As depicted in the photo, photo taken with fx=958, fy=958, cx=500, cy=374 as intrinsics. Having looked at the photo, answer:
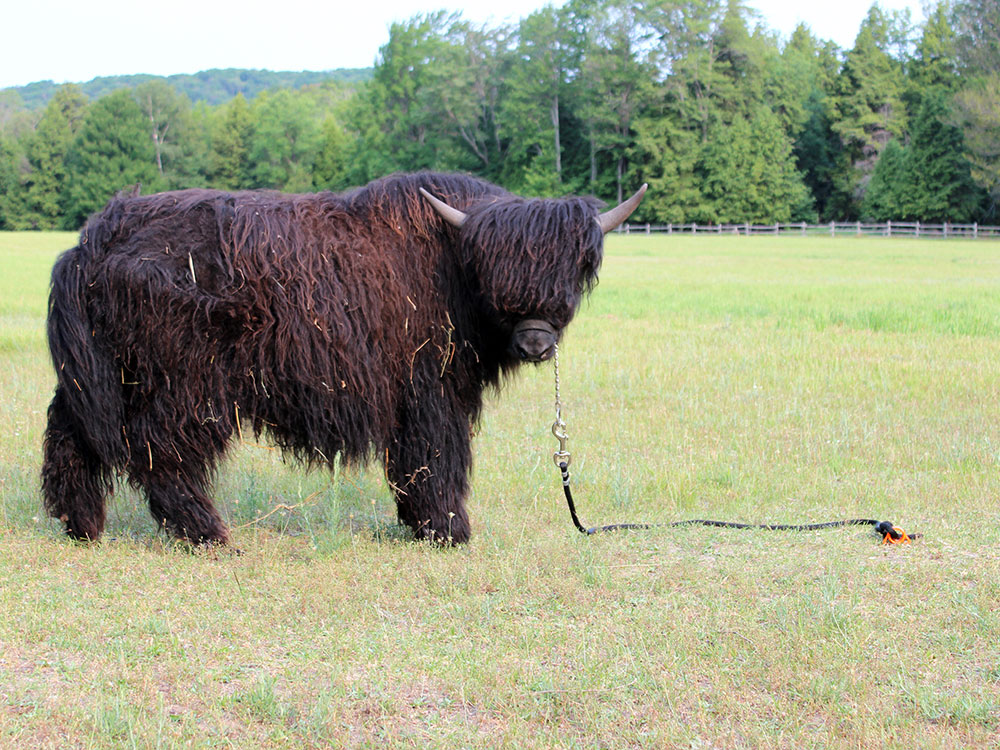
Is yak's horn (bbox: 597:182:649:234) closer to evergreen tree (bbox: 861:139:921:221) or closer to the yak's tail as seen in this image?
the yak's tail

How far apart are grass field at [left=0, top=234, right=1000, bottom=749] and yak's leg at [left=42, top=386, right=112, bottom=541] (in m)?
0.19

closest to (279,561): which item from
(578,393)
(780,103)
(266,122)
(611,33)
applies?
(578,393)

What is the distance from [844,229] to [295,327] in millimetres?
64671

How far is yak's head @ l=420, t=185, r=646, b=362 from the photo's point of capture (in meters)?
4.84

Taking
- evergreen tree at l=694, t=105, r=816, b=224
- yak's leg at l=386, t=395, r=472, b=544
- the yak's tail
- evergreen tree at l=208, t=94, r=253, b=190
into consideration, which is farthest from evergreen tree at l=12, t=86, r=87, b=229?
yak's leg at l=386, t=395, r=472, b=544

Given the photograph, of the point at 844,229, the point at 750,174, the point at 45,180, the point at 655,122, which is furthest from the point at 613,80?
the point at 45,180

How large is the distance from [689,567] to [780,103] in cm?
7495

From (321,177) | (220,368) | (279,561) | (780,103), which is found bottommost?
(279,561)

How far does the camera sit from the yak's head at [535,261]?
4.84 metres

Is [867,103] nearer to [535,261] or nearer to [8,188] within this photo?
[8,188]

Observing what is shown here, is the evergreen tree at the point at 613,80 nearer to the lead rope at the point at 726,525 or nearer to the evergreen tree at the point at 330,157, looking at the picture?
the evergreen tree at the point at 330,157

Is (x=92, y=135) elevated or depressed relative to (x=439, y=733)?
elevated

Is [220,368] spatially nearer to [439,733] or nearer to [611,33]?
[439,733]

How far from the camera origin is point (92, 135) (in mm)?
73688
